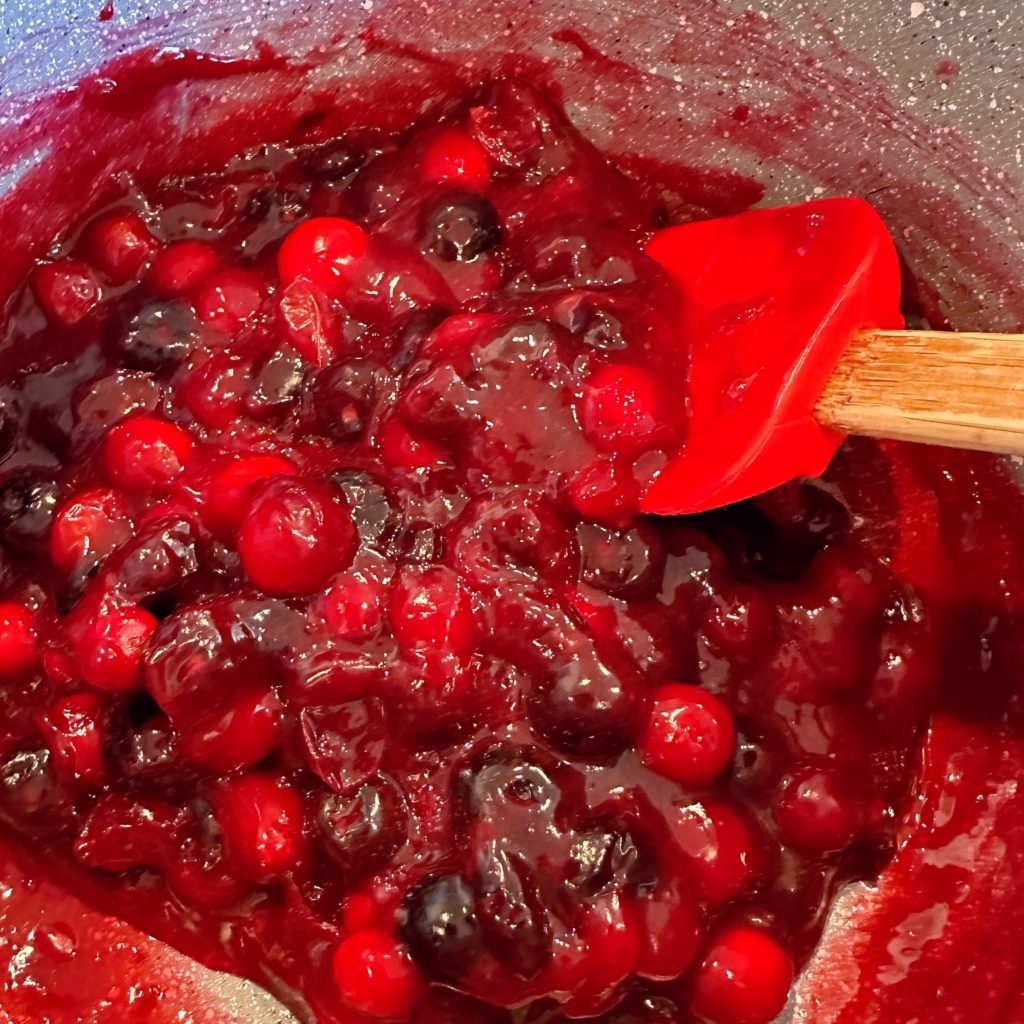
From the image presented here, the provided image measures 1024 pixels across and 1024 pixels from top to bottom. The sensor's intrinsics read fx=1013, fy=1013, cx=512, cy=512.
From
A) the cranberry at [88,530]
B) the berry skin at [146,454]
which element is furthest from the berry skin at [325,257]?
the cranberry at [88,530]

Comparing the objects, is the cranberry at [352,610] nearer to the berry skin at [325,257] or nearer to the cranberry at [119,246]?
the berry skin at [325,257]

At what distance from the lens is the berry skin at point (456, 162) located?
1.39m

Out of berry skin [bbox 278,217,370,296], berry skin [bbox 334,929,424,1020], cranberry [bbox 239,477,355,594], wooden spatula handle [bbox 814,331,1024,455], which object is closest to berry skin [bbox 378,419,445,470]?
cranberry [bbox 239,477,355,594]

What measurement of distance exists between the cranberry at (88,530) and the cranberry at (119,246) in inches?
13.5

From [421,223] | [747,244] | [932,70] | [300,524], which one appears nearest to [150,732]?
[300,524]

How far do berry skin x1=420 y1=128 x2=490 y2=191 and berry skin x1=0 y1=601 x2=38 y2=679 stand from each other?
0.79m

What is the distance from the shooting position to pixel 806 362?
44.6 inches

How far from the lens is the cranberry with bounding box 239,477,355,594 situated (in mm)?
1081

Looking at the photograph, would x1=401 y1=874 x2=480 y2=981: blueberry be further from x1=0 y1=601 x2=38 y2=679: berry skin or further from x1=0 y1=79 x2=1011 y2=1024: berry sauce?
x1=0 y1=601 x2=38 y2=679: berry skin

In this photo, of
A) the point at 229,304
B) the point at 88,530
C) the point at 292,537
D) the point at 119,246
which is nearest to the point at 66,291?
the point at 119,246

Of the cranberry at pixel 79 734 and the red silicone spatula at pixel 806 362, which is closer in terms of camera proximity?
the red silicone spatula at pixel 806 362

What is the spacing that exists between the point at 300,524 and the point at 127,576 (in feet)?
0.74

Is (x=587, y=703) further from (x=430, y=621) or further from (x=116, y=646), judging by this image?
(x=116, y=646)

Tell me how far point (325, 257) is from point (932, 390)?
2.45ft
